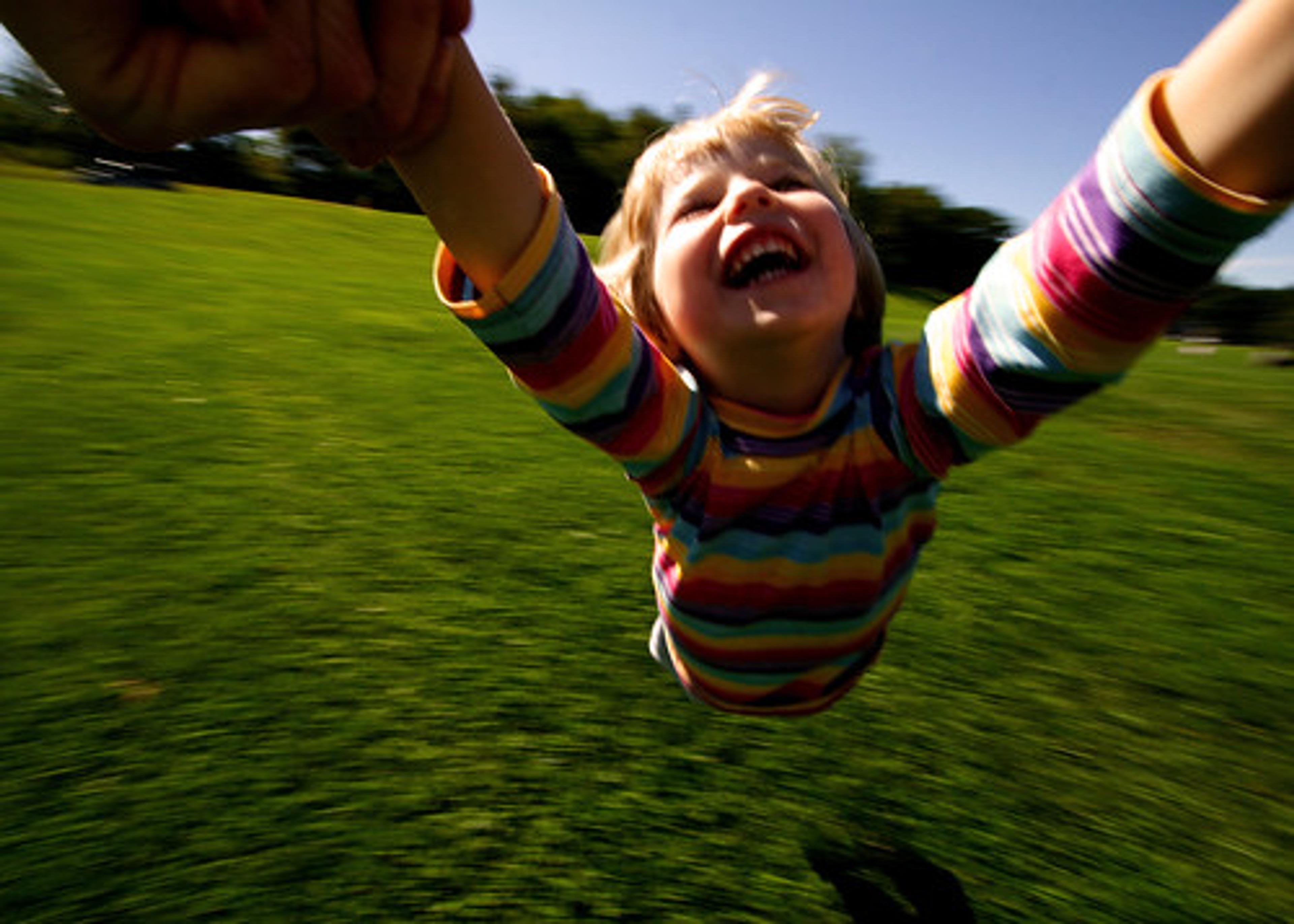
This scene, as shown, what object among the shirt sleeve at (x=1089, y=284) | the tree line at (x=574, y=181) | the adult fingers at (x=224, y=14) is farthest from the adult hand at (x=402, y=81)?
the tree line at (x=574, y=181)

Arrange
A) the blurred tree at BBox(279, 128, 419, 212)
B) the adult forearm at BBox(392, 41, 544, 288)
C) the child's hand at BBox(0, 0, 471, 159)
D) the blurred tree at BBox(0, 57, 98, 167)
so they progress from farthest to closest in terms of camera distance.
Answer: the blurred tree at BBox(279, 128, 419, 212)
the blurred tree at BBox(0, 57, 98, 167)
the adult forearm at BBox(392, 41, 544, 288)
the child's hand at BBox(0, 0, 471, 159)

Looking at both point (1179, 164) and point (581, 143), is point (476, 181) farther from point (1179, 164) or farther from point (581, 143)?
point (581, 143)

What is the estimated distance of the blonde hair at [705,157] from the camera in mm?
1595

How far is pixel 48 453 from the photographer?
3902 millimetres

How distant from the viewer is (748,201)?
4.48ft

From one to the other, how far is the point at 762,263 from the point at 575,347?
468 mm

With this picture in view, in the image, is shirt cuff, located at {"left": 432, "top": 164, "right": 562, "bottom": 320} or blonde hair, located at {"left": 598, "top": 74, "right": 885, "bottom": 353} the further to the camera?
blonde hair, located at {"left": 598, "top": 74, "right": 885, "bottom": 353}

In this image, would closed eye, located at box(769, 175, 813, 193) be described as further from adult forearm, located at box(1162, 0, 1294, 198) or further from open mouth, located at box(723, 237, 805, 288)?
adult forearm, located at box(1162, 0, 1294, 198)

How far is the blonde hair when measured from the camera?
1595 mm

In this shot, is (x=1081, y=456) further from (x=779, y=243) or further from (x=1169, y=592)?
(x=779, y=243)

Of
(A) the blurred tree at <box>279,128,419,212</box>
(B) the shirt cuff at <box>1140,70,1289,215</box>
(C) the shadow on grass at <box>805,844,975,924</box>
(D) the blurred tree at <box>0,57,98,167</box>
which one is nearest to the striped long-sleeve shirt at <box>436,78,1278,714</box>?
(B) the shirt cuff at <box>1140,70,1289,215</box>

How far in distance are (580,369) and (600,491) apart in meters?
3.29

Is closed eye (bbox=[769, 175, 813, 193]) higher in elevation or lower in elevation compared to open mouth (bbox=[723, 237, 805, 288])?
higher

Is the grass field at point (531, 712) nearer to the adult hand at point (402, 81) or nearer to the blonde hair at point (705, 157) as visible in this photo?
the blonde hair at point (705, 157)
